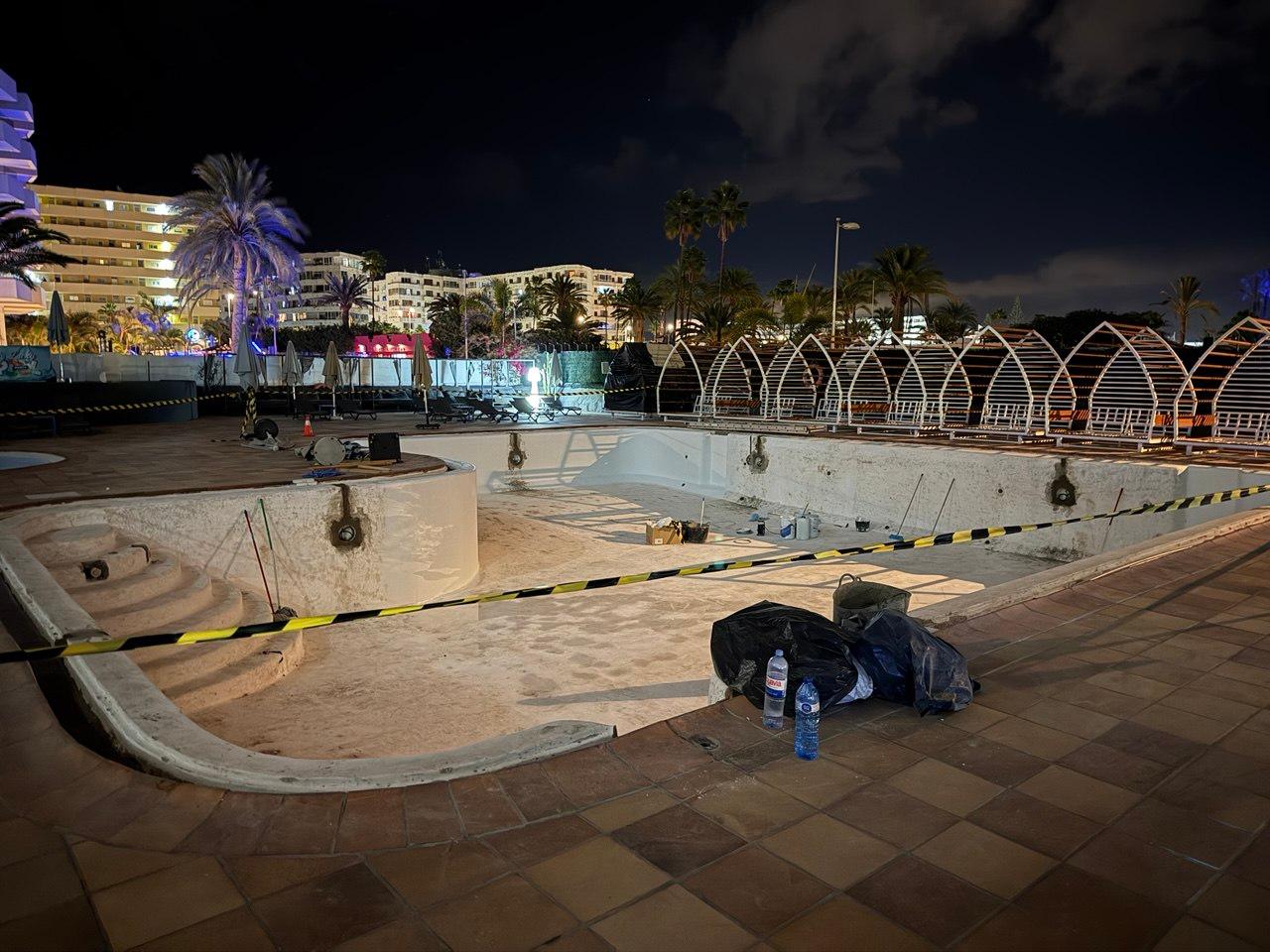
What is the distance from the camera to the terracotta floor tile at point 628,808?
2.58 metres

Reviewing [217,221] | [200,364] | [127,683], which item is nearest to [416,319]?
[217,221]

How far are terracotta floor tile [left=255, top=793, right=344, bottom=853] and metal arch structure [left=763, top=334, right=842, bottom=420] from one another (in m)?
18.0

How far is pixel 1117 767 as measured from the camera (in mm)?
2980

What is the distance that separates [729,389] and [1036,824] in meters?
22.6

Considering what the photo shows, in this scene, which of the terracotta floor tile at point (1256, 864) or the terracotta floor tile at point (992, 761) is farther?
the terracotta floor tile at point (992, 761)

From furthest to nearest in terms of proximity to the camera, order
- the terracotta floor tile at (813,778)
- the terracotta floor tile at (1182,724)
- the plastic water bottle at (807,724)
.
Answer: the terracotta floor tile at (1182,724), the plastic water bottle at (807,724), the terracotta floor tile at (813,778)

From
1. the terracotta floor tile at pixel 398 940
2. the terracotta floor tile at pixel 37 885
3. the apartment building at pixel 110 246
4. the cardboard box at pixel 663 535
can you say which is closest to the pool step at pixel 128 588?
the terracotta floor tile at pixel 37 885

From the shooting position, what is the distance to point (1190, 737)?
10.5 ft

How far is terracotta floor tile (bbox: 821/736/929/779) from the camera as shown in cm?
298

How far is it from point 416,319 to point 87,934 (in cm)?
14888

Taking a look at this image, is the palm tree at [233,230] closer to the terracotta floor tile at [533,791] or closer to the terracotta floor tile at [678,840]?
the terracotta floor tile at [533,791]

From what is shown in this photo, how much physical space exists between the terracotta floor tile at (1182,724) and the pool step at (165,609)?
22.3 feet

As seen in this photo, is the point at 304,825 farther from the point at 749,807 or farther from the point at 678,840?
the point at 749,807

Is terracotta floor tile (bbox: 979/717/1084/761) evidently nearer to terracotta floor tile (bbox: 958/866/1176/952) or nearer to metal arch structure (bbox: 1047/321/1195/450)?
terracotta floor tile (bbox: 958/866/1176/952)
